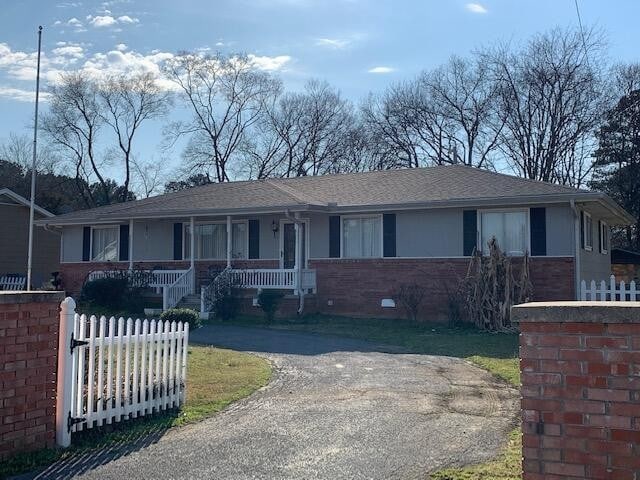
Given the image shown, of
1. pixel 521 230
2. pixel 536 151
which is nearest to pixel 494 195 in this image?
pixel 521 230

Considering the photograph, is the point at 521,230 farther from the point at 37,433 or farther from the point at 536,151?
the point at 536,151

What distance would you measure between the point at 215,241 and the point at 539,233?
1125cm

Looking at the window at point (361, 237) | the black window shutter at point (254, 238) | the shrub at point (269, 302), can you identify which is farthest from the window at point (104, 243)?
the window at point (361, 237)

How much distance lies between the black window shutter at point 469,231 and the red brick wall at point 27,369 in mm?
14558

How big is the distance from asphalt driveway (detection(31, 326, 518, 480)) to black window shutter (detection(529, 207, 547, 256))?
8.29 m

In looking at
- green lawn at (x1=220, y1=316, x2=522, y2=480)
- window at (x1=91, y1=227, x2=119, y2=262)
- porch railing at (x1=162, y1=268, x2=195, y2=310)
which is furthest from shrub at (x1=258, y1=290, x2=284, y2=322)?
window at (x1=91, y1=227, x2=119, y2=262)

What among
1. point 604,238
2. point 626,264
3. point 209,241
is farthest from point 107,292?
point 626,264

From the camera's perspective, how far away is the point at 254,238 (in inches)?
907

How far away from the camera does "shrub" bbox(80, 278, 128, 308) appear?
2133 cm

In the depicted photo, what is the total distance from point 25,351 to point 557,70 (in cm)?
3857

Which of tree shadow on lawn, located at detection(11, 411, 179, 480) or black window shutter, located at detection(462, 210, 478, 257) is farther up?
black window shutter, located at detection(462, 210, 478, 257)

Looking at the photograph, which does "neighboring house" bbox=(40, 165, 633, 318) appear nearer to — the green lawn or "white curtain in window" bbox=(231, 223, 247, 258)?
"white curtain in window" bbox=(231, 223, 247, 258)

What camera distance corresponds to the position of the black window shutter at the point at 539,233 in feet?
60.6

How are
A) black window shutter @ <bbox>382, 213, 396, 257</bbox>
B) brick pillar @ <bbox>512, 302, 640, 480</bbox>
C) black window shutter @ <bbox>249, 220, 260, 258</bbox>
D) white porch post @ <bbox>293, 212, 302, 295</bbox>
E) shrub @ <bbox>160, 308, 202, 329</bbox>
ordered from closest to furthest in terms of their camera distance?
1. brick pillar @ <bbox>512, 302, 640, 480</bbox>
2. shrub @ <bbox>160, 308, 202, 329</bbox>
3. black window shutter @ <bbox>382, 213, 396, 257</bbox>
4. white porch post @ <bbox>293, 212, 302, 295</bbox>
5. black window shutter @ <bbox>249, 220, 260, 258</bbox>
